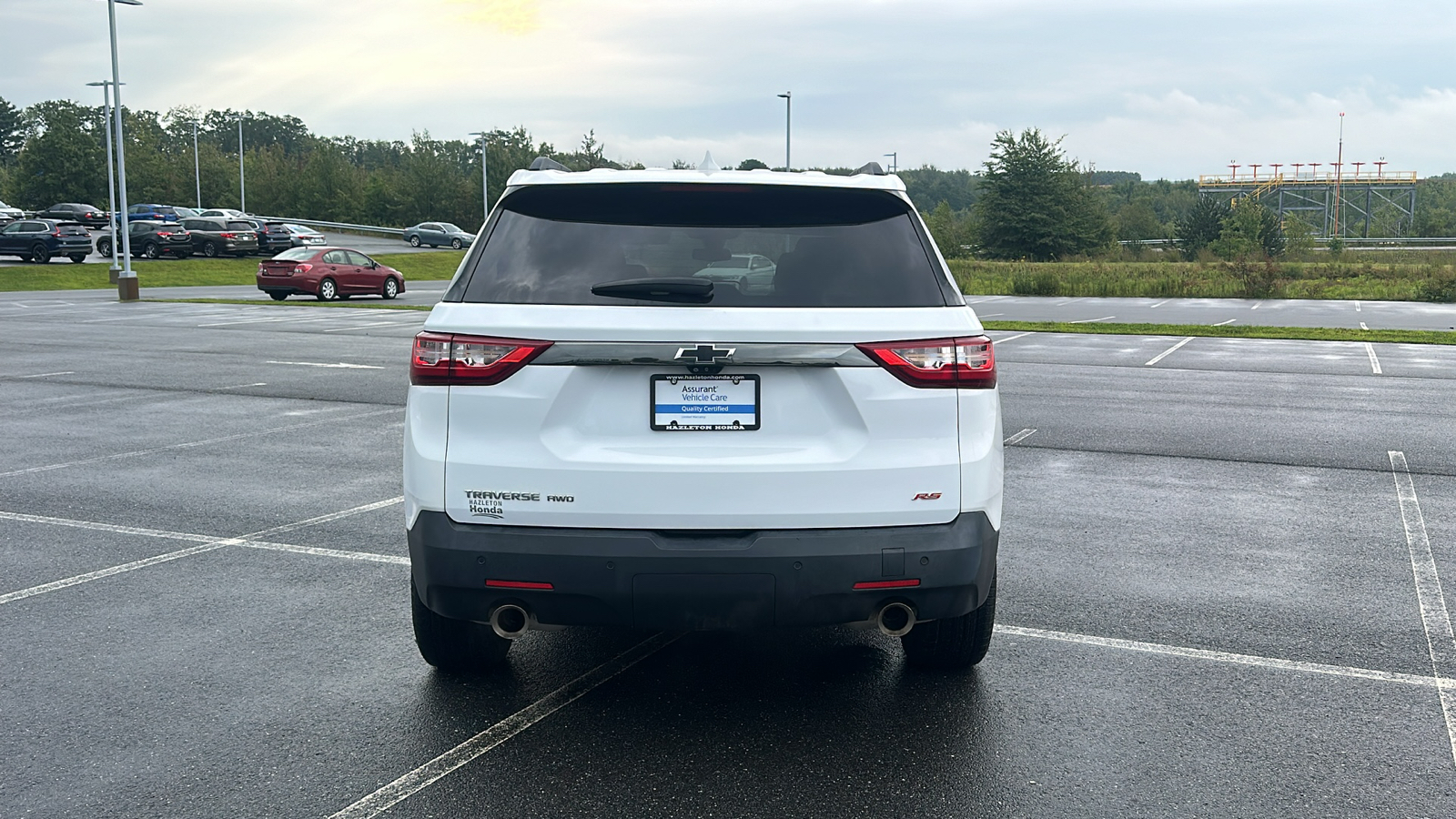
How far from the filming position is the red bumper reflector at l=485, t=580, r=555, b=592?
3758mm

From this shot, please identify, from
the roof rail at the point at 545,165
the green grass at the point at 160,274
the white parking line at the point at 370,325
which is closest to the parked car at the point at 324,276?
the green grass at the point at 160,274

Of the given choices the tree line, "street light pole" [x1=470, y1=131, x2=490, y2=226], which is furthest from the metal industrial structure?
"street light pole" [x1=470, y1=131, x2=490, y2=226]

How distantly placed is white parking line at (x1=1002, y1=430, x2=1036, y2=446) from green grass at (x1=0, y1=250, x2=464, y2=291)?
103 feet

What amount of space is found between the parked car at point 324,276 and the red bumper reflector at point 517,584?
109ft

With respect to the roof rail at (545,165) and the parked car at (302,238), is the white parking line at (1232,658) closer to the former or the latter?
the roof rail at (545,165)

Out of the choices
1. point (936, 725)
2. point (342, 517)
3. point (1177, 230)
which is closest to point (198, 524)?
point (342, 517)

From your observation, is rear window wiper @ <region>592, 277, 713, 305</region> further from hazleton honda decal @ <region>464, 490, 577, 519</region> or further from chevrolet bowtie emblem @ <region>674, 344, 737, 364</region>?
hazleton honda decal @ <region>464, 490, 577, 519</region>

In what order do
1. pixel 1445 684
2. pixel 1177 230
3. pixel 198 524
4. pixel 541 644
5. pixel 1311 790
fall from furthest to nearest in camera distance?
1. pixel 1177 230
2. pixel 198 524
3. pixel 541 644
4. pixel 1445 684
5. pixel 1311 790

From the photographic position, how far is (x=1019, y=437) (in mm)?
10898

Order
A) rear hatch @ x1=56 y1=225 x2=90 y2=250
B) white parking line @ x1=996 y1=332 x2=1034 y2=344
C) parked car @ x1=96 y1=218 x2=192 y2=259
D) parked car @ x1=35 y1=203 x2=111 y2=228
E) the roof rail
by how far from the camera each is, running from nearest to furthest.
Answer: the roof rail → white parking line @ x1=996 y1=332 x2=1034 y2=344 → rear hatch @ x1=56 y1=225 x2=90 y2=250 → parked car @ x1=96 y1=218 x2=192 y2=259 → parked car @ x1=35 y1=203 x2=111 y2=228

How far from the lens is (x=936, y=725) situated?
4.18 metres

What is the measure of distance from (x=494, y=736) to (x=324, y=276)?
111 feet

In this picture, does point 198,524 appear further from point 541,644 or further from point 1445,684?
point 1445,684

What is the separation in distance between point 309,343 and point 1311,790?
62.8 feet
